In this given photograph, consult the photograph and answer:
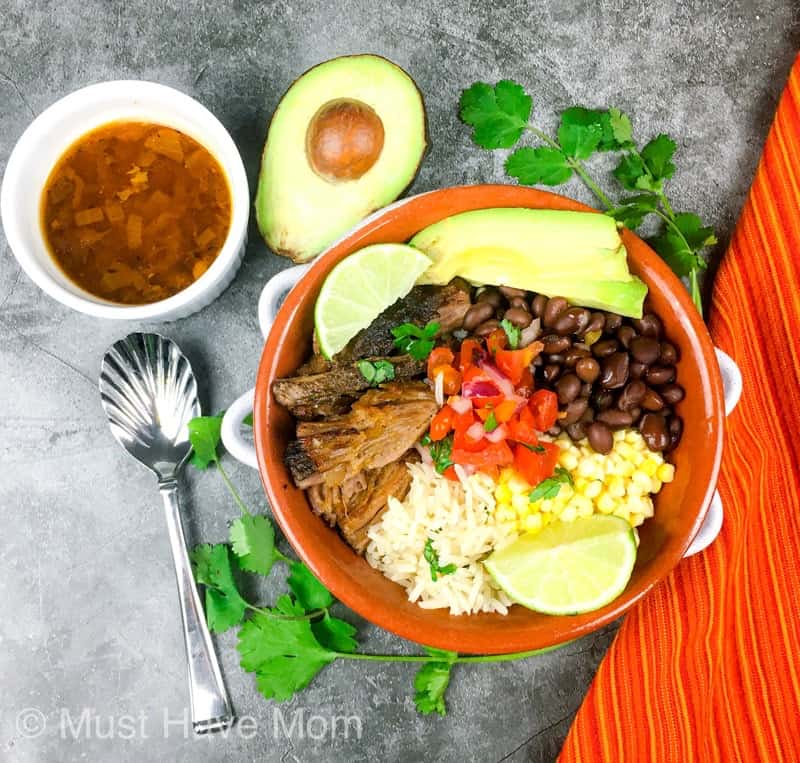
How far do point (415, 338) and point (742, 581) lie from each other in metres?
1.32

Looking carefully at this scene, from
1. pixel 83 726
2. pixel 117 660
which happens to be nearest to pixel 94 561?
pixel 117 660

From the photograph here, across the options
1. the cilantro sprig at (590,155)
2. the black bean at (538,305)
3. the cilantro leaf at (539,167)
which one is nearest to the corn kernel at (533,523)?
the black bean at (538,305)

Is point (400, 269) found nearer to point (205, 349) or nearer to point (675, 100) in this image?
point (205, 349)

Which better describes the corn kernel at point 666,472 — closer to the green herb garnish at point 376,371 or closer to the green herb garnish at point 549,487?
the green herb garnish at point 549,487

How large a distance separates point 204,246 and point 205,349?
393mm

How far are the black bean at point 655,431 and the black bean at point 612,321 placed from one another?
27 centimetres

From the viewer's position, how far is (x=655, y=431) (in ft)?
7.80

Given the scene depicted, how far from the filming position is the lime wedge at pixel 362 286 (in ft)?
7.39

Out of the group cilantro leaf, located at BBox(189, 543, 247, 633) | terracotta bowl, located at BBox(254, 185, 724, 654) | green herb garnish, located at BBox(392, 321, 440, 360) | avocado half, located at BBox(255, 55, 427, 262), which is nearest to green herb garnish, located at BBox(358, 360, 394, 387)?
green herb garnish, located at BBox(392, 321, 440, 360)

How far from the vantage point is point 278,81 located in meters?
2.87

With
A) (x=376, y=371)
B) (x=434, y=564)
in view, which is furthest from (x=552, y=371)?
(x=434, y=564)

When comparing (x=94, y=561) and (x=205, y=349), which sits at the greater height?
(x=205, y=349)

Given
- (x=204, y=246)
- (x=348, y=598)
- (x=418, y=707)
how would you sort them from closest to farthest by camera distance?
(x=348, y=598) < (x=204, y=246) < (x=418, y=707)

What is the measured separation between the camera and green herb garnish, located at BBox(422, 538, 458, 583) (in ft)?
7.70
